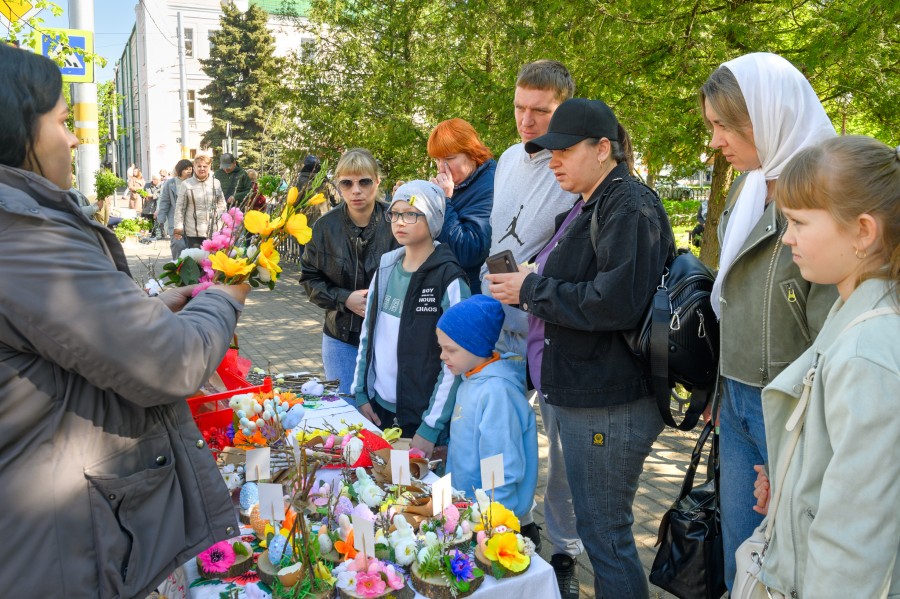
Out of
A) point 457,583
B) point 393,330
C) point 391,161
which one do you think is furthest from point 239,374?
point 391,161

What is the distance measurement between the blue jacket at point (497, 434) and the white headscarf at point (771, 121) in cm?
85

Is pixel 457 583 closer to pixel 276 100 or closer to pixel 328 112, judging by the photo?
pixel 328 112

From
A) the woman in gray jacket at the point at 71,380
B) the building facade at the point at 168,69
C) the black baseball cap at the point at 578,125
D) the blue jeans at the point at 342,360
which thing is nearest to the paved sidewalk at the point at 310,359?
the blue jeans at the point at 342,360

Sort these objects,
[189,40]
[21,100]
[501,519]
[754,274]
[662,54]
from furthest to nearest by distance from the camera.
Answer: [189,40]
[662,54]
[754,274]
[501,519]
[21,100]

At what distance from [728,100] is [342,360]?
7.79 feet

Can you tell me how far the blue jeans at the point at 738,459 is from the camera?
198 cm

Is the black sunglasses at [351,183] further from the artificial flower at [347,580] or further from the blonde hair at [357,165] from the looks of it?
the artificial flower at [347,580]

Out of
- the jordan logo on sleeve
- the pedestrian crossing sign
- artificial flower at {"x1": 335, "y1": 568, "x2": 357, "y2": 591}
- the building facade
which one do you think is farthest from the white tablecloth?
the building facade

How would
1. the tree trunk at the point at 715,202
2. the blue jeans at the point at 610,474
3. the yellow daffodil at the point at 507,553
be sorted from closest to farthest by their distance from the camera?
the yellow daffodil at the point at 507,553, the blue jeans at the point at 610,474, the tree trunk at the point at 715,202

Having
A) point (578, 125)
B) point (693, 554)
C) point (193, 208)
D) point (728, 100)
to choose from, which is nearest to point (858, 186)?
point (728, 100)

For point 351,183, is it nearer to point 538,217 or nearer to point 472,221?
point 472,221

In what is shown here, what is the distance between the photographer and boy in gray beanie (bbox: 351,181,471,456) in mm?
2988

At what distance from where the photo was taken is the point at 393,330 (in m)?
3.11

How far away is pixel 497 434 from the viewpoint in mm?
2441
